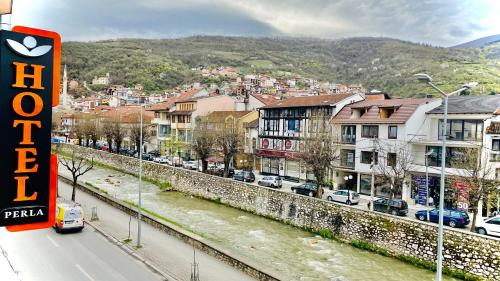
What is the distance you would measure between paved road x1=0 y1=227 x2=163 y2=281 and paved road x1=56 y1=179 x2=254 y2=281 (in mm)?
984

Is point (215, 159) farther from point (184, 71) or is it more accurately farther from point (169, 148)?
point (184, 71)

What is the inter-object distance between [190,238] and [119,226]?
6.82m

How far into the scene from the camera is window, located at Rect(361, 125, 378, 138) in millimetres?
42156

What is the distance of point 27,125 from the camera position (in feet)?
25.2

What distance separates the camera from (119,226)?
27.6 m

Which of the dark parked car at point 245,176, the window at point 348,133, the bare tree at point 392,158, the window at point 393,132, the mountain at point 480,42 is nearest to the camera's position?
the bare tree at point 392,158

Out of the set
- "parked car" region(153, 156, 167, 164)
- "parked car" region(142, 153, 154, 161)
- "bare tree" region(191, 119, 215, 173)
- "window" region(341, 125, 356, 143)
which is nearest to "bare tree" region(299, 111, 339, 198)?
"window" region(341, 125, 356, 143)

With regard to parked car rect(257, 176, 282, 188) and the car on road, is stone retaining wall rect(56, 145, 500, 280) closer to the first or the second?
parked car rect(257, 176, 282, 188)

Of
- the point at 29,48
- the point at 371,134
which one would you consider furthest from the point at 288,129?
the point at 29,48

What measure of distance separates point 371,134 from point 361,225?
720 inches

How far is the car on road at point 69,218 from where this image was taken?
25.2m

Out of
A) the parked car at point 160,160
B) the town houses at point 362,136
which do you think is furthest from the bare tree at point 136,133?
the parked car at point 160,160

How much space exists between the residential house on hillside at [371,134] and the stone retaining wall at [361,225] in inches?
436

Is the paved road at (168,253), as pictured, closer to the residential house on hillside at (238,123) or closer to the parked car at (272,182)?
the parked car at (272,182)
